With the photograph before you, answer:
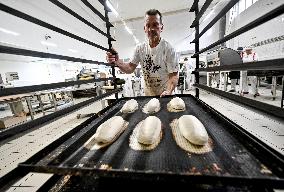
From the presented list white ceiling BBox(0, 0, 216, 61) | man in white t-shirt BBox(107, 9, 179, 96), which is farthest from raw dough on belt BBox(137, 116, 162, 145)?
white ceiling BBox(0, 0, 216, 61)

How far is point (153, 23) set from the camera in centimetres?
174

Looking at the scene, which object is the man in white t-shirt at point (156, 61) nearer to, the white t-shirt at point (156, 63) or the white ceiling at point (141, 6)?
the white t-shirt at point (156, 63)

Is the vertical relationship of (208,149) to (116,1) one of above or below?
below

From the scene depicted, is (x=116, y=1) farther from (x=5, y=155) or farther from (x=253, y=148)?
(x=253, y=148)

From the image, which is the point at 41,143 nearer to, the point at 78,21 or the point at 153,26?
the point at 153,26

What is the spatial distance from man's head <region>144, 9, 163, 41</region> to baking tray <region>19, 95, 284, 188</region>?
4.18ft

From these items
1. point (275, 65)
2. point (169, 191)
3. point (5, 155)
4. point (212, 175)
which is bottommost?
point (5, 155)

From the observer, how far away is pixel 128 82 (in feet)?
18.5

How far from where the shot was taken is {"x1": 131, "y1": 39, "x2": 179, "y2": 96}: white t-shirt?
193 centimetres

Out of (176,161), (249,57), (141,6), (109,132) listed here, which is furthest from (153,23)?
(141,6)

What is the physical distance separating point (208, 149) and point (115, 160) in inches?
12.4

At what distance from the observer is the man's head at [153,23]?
170cm

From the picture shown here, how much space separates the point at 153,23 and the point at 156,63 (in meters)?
0.42

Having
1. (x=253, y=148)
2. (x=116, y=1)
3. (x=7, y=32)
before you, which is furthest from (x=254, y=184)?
(x=7, y=32)
